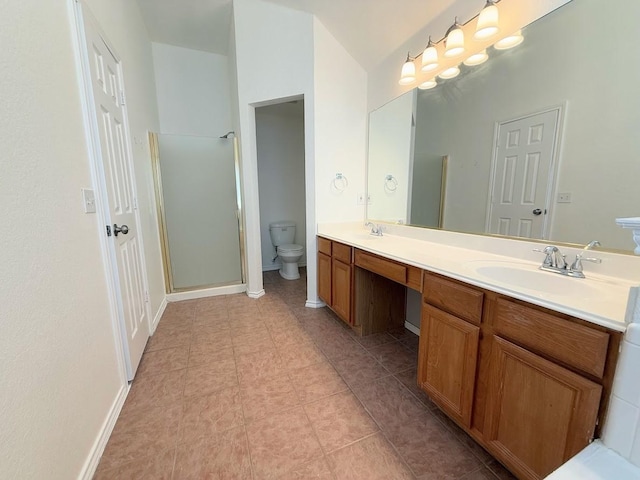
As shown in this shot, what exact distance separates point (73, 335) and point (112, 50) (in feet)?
5.68

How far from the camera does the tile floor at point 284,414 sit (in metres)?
1.09

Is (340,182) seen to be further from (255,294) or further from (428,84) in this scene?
(255,294)

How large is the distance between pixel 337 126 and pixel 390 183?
74 centimetres

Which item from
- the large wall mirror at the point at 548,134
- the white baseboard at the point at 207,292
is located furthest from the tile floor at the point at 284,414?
the large wall mirror at the point at 548,134

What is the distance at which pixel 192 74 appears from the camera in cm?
306

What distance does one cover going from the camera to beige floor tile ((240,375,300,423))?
54.0 inches

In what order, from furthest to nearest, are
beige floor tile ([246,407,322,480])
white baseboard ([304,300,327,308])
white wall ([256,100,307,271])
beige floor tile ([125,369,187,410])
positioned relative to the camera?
1. white wall ([256,100,307,271])
2. white baseboard ([304,300,327,308])
3. beige floor tile ([125,369,187,410])
4. beige floor tile ([246,407,322,480])

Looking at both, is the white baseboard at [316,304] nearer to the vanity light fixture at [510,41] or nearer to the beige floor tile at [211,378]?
the beige floor tile at [211,378]

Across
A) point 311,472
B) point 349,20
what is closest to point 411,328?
point 311,472

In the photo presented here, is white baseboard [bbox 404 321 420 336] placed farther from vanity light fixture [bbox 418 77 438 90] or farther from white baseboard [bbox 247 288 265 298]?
vanity light fixture [bbox 418 77 438 90]

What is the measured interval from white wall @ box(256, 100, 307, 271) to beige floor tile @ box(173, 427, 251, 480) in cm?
294

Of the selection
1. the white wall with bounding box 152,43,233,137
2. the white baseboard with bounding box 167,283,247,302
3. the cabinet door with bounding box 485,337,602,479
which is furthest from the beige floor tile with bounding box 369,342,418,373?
the white wall with bounding box 152,43,233,137

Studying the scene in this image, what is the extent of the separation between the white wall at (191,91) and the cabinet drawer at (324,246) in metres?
1.94

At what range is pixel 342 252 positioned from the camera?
2.12 m
